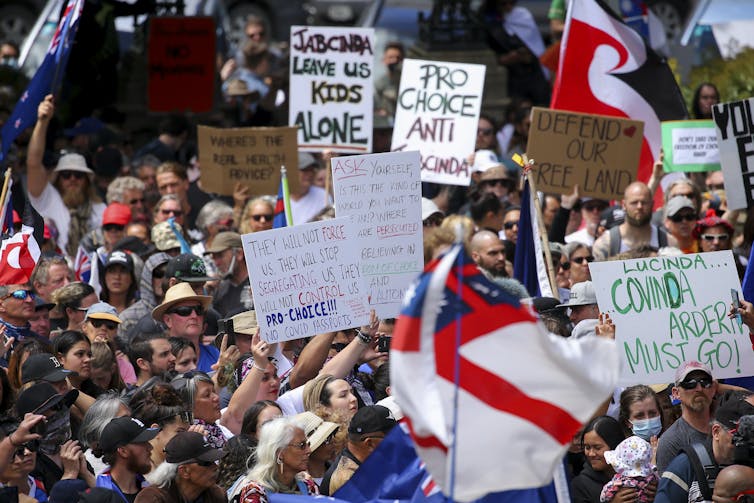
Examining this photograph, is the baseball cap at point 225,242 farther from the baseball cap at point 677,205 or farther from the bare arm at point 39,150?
the baseball cap at point 677,205

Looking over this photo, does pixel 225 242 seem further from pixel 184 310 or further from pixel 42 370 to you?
pixel 42 370

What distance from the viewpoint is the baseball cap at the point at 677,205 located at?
39.4 ft

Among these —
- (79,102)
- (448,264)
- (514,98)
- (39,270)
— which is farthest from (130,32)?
(448,264)

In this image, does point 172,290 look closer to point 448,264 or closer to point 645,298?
point 645,298

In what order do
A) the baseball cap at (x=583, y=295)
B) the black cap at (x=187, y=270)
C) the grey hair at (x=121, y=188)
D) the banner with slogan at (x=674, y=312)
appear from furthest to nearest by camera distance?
the grey hair at (x=121, y=188), the black cap at (x=187, y=270), the baseball cap at (x=583, y=295), the banner with slogan at (x=674, y=312)

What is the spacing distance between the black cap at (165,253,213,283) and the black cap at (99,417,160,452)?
3.01 m

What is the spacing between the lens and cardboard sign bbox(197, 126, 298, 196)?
13445 mm

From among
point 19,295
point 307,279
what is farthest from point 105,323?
point 307,279

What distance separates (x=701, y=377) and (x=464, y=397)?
124 inches

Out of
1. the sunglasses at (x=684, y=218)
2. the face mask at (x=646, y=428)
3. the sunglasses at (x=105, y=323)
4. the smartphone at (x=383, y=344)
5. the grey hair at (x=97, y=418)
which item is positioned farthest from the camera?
the sunglasses at (x=684, y=218)

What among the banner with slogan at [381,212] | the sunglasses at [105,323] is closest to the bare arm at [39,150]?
the sunglasses at [105,323]

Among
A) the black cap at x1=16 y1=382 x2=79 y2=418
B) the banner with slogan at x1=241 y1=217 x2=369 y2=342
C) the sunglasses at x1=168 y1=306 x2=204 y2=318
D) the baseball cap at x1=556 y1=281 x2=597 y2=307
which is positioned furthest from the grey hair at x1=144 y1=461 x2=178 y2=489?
the baseball cap at x1=556 y1=281 x2=597 y2=307

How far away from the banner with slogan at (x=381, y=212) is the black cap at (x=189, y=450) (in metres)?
2.80

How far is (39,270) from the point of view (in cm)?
1088
